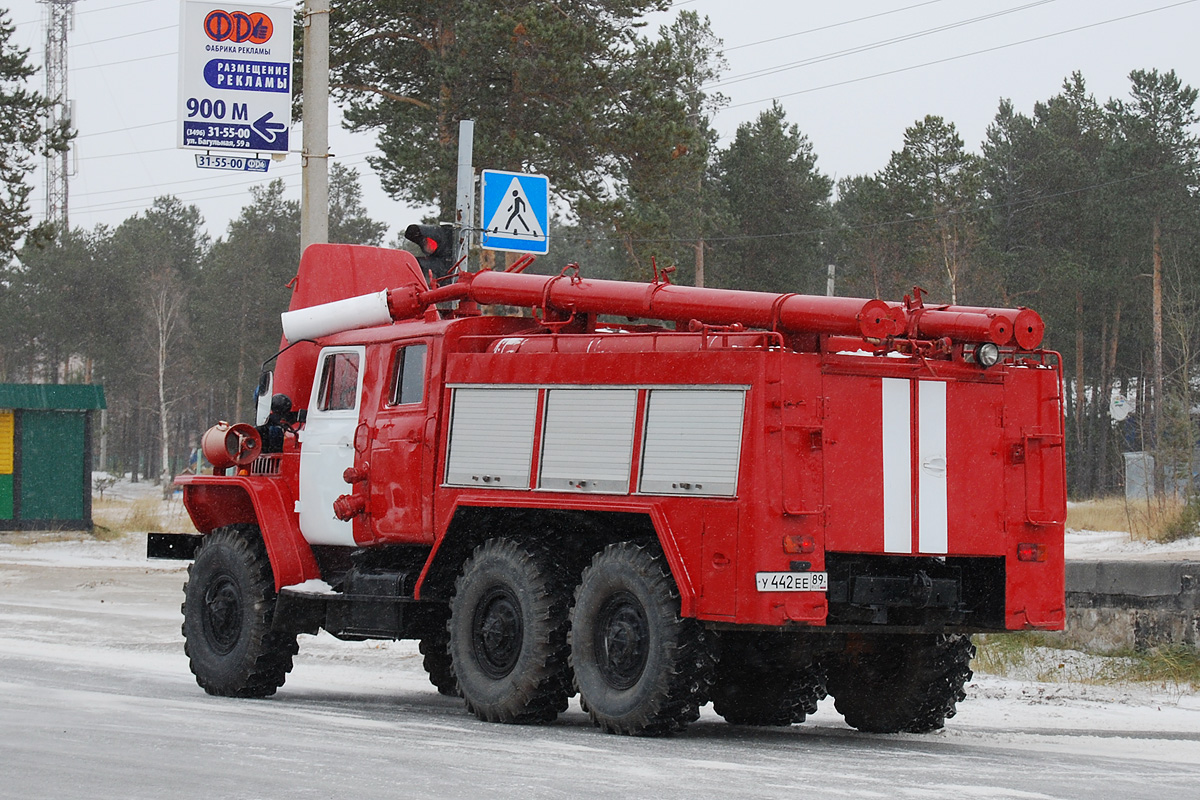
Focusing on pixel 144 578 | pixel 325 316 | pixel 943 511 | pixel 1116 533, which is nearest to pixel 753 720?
pixel 943 511

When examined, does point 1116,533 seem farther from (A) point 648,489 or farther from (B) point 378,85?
(A) point 648,489

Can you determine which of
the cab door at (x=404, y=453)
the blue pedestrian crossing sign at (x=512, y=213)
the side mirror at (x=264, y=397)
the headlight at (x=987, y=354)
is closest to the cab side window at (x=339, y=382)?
the cab door at (x=404, y=453)

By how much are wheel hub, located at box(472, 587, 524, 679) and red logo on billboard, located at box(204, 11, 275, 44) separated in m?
8.68

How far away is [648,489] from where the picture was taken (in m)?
9.98

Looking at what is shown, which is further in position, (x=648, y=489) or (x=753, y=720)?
(x=753, y=720)

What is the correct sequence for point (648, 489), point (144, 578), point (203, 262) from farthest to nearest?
point (203, 262)
point (144, 578)
point (648, 489)

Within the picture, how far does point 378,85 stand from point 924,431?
24961mm

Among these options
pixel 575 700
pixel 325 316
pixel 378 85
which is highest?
pixel 378 85

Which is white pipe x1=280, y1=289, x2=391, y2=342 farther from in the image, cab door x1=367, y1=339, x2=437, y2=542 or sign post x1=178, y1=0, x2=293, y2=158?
sign post x1=178, y1=0, x2=293, y2=158

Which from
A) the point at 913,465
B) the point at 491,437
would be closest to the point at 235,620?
the point at 491,437

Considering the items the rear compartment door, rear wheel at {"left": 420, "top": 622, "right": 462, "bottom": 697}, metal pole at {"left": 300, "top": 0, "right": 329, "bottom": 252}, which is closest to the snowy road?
rear wheel at {"left": 420, "top": 622, "right": 462, "bottom": 697}

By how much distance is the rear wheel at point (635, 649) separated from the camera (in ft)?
31.9

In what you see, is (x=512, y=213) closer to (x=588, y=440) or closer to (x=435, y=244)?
(x=435, y=244)

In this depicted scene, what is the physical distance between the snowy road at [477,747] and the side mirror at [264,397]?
2368 mm
